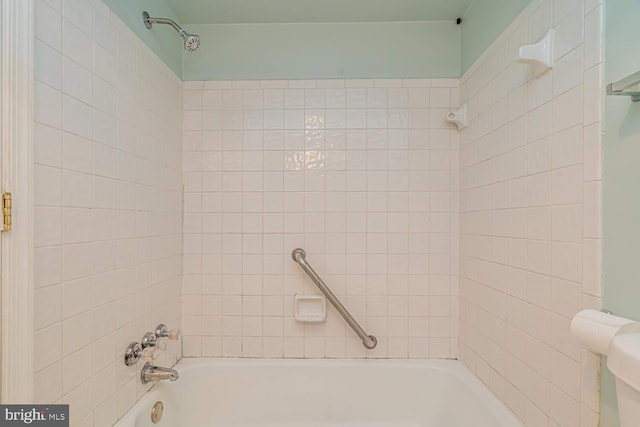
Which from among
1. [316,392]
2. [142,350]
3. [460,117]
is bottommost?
[316,392]

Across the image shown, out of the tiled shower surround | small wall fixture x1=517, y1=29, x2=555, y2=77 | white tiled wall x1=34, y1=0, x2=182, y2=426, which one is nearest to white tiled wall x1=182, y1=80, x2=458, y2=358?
the tiled shower surround

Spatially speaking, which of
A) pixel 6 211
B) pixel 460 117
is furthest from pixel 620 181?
pixel 6 211

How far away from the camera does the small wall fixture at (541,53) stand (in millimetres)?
1051

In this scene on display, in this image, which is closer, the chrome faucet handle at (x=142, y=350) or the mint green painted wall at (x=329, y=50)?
the chrome faucet handle at (x=142, y=350)

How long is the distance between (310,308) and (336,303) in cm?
17

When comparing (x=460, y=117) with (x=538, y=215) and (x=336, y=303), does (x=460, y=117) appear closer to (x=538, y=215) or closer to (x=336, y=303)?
(x=538, y=215)

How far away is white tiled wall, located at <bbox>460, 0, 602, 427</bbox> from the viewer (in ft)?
3.01

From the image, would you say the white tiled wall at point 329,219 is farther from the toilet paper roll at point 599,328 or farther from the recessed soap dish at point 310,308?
the toilet paper roll at point 599,328

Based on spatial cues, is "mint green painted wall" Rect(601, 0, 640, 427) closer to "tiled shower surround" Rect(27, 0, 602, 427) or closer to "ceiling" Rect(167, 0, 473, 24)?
"tiled shower surround" Rect(27, 0, 602, 427)

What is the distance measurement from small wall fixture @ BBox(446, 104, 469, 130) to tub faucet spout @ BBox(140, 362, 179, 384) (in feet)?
5.88

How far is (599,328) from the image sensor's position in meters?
0.77

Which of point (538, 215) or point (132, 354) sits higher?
point (538, 215)

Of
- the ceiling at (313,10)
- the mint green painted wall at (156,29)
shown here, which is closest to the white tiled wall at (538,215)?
the ceiling at (313,10)

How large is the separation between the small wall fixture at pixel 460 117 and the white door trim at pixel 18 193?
65.6 inches
